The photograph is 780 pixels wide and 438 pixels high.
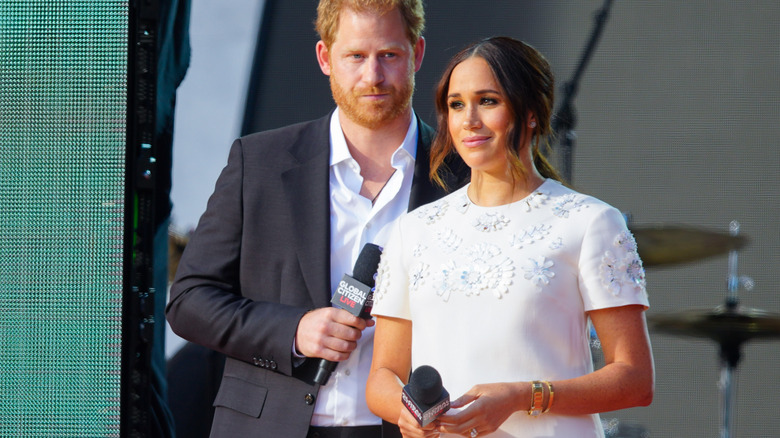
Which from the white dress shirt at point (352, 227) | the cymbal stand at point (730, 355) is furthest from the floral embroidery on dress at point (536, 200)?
the cymbal stand at point (730, 355)

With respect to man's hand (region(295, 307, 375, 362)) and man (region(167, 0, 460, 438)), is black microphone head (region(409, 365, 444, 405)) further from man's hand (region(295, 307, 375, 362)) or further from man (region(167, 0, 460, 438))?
man (region(167, 0, 460, 438))

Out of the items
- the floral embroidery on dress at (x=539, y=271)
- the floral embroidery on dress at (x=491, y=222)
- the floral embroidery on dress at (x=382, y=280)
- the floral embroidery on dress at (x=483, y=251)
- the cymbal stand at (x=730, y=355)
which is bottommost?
the cymbal stand at (x=730, y=355)

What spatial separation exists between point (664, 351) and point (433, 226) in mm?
1431

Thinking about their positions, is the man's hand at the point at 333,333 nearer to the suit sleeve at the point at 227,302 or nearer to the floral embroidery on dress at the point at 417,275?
the suit sleeve at the point at 227,302

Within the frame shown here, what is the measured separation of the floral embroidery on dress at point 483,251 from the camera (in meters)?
1.77

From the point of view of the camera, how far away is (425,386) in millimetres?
1441

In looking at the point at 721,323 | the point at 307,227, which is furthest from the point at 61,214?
the point at 721,323

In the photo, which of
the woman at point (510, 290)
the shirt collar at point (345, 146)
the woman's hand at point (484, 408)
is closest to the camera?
the woman's hand at point (484, 408)

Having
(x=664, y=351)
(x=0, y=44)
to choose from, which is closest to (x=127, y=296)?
(x=0, y=44)

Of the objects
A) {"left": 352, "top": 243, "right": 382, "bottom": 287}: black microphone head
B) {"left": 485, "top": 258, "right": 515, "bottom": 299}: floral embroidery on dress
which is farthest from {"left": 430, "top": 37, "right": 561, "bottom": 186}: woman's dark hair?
{"left": 352, "top": 243, "right": 382, "bottom": 287}: black microphone head

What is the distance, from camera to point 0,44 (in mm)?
2273

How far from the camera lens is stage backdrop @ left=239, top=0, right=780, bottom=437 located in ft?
9.55

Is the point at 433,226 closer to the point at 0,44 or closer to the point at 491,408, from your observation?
the point at 491,408

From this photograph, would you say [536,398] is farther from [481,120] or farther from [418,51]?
[418,51]
